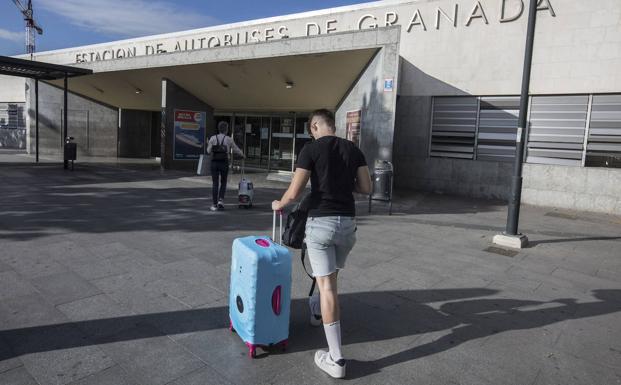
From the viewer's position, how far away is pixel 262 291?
10.0 feet

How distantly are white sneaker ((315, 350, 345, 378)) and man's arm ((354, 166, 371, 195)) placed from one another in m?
1.19

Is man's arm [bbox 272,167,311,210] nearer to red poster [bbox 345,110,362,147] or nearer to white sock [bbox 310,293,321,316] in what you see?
white sock [bbox 310,293,321,316]

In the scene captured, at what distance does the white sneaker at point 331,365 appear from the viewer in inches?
115

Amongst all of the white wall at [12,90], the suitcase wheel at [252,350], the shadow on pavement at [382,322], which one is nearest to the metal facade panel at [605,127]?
the shadow on pavement at [382,322]

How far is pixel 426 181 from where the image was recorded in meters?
13.4

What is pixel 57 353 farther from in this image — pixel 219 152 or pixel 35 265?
pixel 219 152

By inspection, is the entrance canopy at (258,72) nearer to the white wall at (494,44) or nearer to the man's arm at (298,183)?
the white wall at (494,44)

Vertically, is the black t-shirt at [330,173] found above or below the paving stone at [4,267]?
above

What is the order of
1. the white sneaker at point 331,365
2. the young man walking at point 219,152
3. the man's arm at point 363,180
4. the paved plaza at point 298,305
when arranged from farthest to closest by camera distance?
the young man walking at point 219,152 → the man's arm at point 363,180 → the paved plaza at point 298,305 → the white sneaker at point 331,365

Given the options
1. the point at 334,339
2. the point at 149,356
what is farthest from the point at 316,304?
the point at 149,356

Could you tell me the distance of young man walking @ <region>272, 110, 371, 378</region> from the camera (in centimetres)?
301

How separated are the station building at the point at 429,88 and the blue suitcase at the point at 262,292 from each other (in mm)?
7875

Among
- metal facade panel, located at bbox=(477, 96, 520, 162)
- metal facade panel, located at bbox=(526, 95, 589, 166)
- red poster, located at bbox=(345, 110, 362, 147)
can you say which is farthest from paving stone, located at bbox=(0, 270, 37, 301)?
metal facade panel, located at bbox=(526, 95, 589, 166)

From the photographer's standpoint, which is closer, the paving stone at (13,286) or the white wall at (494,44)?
the paving stone at (13,286)
